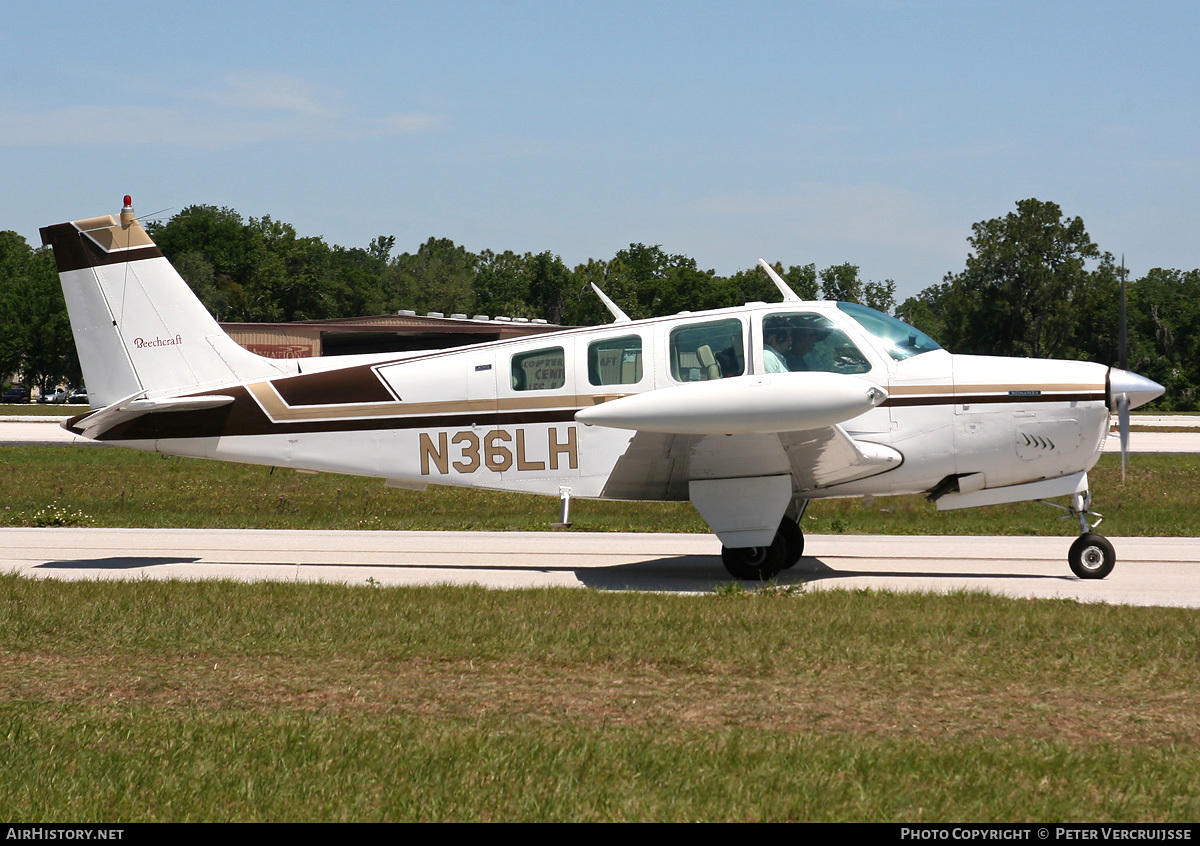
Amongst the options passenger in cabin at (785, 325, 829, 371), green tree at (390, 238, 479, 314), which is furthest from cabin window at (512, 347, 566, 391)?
green tree at (390, 238, 479, 314)

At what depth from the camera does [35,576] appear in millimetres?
10984

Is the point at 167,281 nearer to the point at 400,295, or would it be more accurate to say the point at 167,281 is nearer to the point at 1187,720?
the point at 1187,720

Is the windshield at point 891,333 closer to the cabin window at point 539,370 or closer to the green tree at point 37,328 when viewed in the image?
the cabin window at point 539,370

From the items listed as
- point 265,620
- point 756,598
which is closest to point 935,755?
point 756,598

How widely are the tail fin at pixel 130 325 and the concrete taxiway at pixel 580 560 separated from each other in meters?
2.08

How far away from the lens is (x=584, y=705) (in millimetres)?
5930

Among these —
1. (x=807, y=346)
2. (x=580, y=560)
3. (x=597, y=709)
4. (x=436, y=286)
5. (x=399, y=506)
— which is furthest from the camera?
(x=436, y=286)

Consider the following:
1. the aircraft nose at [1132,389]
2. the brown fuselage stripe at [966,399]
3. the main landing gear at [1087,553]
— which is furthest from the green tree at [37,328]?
the aircraft nose at [1132,389]

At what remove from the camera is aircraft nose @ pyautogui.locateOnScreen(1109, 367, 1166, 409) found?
10.1m

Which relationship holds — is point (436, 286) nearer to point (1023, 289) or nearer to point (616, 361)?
point (1023, 289)

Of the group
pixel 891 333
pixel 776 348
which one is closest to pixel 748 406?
pixel 776 348

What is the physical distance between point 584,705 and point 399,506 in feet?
47.4

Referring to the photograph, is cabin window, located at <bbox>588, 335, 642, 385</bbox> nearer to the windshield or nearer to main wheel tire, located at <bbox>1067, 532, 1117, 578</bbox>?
the windshield

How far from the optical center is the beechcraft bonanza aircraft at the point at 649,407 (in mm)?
10172
